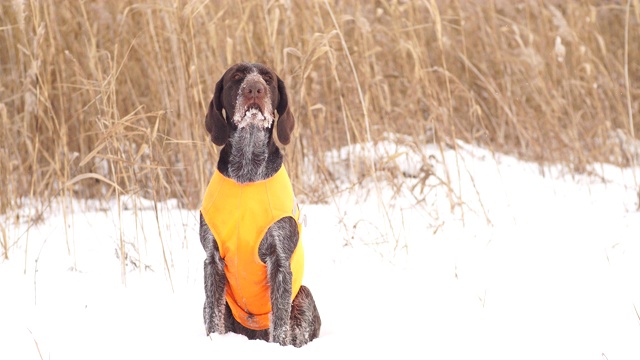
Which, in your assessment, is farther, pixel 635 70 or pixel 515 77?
pixel 635 70

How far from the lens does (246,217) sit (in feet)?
9.42

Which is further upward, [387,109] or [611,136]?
[387,109]

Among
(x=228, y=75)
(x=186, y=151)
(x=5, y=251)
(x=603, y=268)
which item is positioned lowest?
(x=603, y=268)

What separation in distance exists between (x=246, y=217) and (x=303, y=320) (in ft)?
1.57

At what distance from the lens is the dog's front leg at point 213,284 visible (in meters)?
2.98

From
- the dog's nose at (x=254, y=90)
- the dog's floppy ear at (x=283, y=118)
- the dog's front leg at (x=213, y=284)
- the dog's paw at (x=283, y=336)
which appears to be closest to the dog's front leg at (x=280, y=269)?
the dog's paw at (x=283, y=336)

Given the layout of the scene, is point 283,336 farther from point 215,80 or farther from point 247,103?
point 215,80

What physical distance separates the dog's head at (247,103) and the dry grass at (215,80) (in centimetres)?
100

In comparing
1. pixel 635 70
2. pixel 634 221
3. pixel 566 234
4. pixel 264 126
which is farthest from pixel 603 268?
pixel 635 70

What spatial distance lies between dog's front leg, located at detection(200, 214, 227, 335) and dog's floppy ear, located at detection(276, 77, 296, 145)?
0.44m

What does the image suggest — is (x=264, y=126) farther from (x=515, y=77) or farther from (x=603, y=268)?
(x=515, y=77)

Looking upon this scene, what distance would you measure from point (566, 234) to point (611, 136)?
2343 millimetres

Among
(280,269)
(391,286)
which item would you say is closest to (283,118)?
(280,269)

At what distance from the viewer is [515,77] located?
6.61 m
